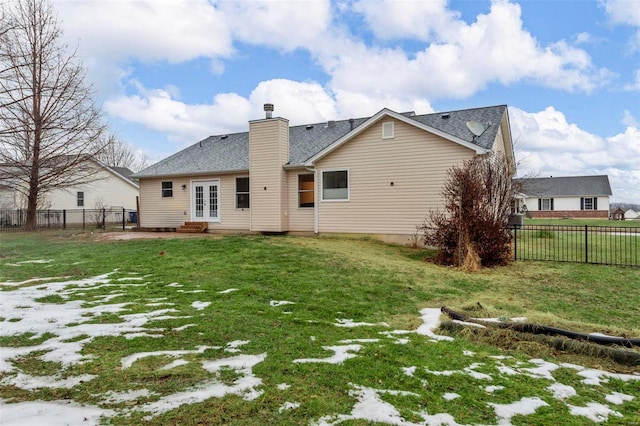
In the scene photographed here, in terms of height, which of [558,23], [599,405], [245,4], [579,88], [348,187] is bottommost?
[599,405]

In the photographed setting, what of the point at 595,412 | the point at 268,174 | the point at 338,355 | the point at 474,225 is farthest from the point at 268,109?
the point at 595,412

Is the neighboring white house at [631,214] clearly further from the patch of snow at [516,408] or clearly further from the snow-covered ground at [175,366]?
the patch of snow at [516,408]

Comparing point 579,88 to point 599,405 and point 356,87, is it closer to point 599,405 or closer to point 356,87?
point 356,87

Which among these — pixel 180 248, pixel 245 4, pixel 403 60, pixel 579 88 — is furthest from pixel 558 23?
pixel 180 248

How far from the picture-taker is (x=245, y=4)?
1192 cm

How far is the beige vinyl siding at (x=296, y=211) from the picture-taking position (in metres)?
15.0

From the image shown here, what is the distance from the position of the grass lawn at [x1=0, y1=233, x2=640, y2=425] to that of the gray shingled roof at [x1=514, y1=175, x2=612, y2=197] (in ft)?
124

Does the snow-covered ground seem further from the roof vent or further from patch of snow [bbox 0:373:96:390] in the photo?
the roof vent

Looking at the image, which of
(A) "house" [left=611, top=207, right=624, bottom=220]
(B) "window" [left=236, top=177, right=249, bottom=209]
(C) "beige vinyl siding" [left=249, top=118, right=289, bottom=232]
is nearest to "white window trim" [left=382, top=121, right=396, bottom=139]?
(C) "beige vinyl siding" [left=249, top=118, right=289, bottom=232]

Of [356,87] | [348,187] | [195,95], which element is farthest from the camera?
[356,87]

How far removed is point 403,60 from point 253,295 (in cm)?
1427

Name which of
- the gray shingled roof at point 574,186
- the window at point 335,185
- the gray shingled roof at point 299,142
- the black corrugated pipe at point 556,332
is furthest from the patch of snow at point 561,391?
the gray shingled roof at point 574,186

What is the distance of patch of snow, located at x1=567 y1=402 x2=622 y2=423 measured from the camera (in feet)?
9.26

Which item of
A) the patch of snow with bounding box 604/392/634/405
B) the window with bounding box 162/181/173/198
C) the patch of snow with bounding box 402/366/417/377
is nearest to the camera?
the patch of snow with bounding box 604/392/634/405
